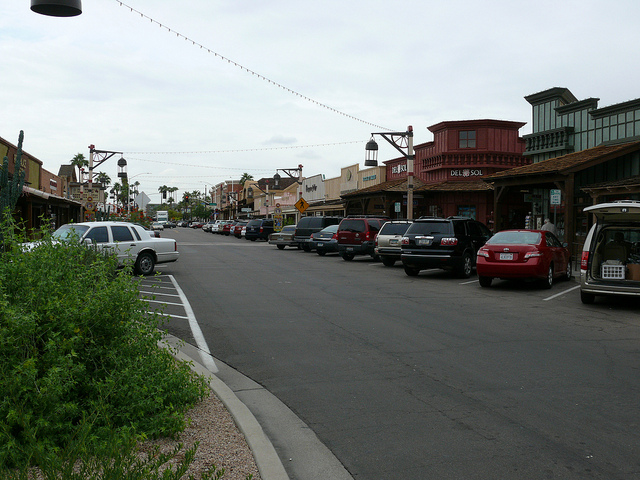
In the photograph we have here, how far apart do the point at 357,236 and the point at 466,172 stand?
14.6 meters

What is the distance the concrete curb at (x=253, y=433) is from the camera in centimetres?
Result: 414

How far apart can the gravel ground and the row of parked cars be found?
9710mm

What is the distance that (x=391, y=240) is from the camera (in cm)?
2241

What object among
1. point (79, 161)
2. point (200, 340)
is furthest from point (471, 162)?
point (79, 161)

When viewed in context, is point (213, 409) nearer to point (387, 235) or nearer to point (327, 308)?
point (327, 308)

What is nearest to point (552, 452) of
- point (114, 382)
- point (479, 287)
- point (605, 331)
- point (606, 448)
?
point (606, 448)

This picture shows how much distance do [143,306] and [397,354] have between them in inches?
147

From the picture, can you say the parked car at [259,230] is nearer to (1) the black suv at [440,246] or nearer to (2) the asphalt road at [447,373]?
(1) the black suv at [440,246]

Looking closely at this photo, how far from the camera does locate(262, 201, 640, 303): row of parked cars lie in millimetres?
12492

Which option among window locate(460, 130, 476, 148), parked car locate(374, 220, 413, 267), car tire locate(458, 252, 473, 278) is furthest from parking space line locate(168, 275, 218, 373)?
window locate(460, 130, 476, 148)

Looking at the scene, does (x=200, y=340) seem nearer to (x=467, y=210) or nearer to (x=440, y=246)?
(x=440, y=246)

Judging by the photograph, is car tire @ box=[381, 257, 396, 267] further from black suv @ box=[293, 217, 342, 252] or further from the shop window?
the shop window

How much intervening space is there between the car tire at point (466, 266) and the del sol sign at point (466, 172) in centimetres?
1958

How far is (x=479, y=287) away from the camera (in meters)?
16.2
